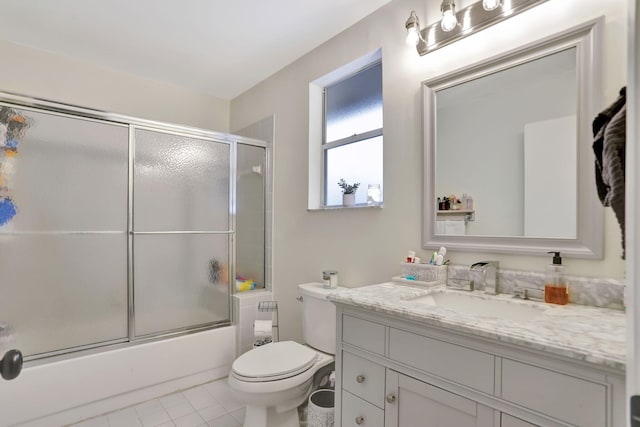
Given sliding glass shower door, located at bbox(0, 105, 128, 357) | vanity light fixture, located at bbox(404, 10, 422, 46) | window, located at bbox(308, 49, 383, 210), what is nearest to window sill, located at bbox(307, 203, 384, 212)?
window, located at bbox(308, 49, 383, 210)

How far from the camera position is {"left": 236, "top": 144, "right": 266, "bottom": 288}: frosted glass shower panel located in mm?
2691

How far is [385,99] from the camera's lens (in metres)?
1.82

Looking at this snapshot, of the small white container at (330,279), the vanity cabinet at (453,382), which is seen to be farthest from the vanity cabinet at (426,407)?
the small white container at (330,279)

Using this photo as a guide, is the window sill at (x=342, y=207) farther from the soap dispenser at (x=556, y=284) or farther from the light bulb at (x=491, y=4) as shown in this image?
the light bulb at (x=491, y=4)

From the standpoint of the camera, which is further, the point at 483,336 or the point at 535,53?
the point at 535,53

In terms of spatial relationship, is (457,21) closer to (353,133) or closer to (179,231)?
(353,133)

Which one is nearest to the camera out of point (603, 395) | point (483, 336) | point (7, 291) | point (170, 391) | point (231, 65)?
point (603, 395)

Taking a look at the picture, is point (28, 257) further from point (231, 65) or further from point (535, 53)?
point (535, 53)

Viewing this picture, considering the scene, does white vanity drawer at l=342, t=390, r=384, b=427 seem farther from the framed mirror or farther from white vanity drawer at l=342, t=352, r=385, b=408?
the framed mirror

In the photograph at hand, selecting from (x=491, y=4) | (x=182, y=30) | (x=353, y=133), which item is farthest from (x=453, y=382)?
(x=182, y=30)

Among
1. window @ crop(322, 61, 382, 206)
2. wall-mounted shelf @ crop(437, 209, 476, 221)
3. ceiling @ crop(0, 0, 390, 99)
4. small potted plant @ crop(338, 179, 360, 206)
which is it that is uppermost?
ceiling @ crop(0, 0, 390, 99)

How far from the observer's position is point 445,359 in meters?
0.96

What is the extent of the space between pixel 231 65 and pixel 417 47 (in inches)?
61.7

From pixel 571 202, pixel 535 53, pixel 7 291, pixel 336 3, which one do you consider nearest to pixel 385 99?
pixel 336 3
